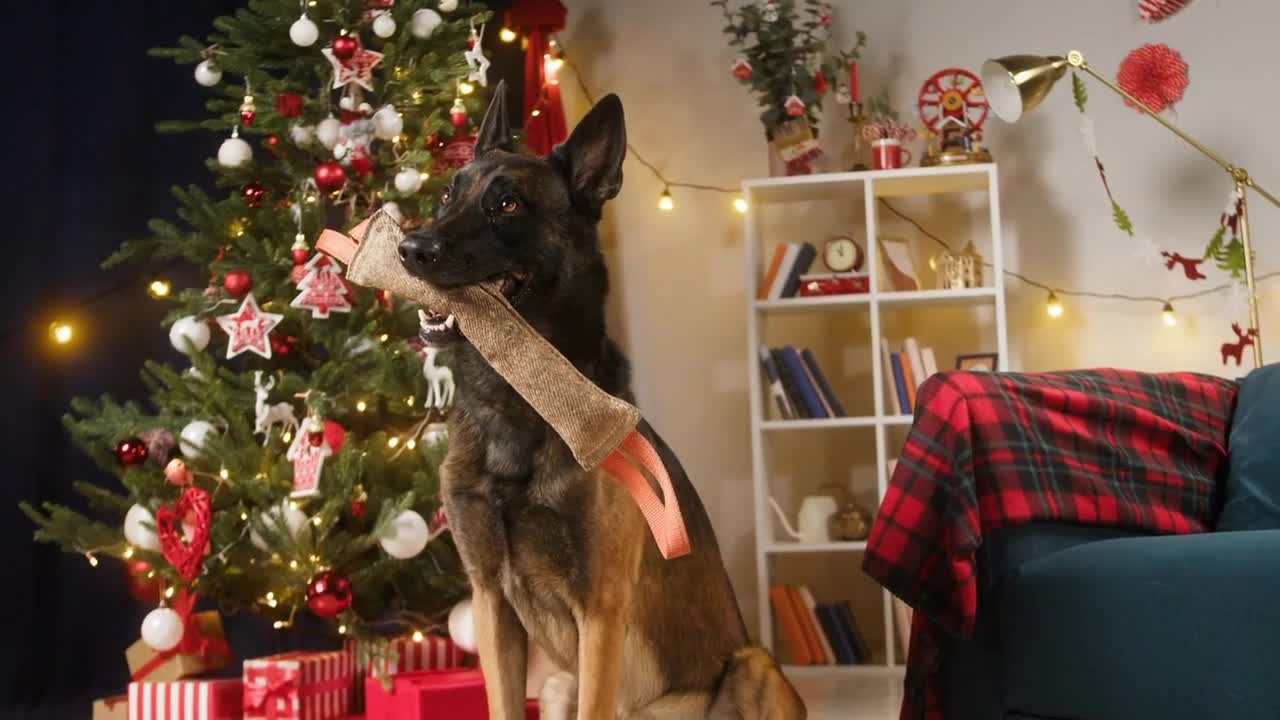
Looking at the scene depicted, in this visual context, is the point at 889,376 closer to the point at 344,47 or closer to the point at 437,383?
the point at 437,383

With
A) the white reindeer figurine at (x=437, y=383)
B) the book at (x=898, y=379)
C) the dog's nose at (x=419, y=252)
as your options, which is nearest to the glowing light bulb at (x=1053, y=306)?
the book at (x=898, y=379)

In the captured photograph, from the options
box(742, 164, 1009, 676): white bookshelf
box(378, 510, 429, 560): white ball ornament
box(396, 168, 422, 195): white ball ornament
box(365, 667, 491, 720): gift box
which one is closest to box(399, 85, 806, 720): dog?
box(365, 667, 491, 720): gift box

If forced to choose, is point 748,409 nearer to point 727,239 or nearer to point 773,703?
point 727,239

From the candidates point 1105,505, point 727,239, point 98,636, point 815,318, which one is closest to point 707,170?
point 727,239

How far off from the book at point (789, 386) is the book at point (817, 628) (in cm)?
58

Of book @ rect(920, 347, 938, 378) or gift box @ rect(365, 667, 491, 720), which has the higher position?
book @ rect(920, 347, 938, 378)

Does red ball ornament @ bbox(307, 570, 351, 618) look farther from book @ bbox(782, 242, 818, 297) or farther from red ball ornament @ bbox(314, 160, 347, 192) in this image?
book @ bbox(782, 242, 818, 297)

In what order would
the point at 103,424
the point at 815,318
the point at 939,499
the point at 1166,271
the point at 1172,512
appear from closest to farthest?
the point at 939,499
the point at 1172,512
the point at 103,424
the point at 1166,271
the point at 815,318

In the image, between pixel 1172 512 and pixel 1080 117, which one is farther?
pixel 1080 117

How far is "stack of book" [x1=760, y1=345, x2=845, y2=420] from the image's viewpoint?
13.0 ft

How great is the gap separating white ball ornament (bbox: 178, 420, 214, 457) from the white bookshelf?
1.80 meters

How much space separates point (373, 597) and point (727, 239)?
2044 mm

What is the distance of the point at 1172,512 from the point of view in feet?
6.39

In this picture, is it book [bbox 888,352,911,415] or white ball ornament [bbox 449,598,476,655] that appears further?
book [bbox 888,352,911,415]
